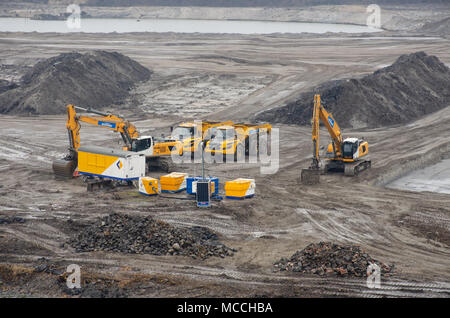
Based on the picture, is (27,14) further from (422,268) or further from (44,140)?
(422,268)

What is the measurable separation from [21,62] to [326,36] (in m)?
44.1

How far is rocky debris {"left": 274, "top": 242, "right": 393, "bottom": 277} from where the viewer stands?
18516 millimetres

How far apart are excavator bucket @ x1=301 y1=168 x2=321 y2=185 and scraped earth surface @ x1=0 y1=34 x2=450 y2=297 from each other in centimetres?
36

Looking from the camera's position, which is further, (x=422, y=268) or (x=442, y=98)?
(x=442, y=98)

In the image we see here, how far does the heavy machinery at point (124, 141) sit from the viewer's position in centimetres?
3120

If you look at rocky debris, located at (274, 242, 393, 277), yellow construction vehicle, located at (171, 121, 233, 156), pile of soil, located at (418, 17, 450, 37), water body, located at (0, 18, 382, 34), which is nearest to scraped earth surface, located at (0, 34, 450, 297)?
rocky debris, located at (274, 242, 393, 277)

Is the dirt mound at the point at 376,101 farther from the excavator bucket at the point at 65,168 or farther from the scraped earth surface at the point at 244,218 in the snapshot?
the excavator bucket at the point at 65,168

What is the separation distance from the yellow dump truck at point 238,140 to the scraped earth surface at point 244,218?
103 cm

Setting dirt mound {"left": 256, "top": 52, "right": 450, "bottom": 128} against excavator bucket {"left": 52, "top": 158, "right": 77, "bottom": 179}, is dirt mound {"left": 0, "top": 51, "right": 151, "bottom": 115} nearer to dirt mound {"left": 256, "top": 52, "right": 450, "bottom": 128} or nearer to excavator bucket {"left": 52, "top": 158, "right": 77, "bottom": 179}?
dirt mound {"left": 256, "top": 52, "right": 450, "bottom": 128}

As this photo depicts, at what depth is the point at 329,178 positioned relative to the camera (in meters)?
32.0

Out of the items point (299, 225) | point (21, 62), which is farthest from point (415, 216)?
point (21, 62)

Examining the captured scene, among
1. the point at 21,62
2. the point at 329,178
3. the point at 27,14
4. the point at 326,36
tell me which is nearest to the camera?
the point at 329,178

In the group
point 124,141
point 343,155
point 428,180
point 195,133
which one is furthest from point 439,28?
point 124,141

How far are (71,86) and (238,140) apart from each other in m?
22.2
